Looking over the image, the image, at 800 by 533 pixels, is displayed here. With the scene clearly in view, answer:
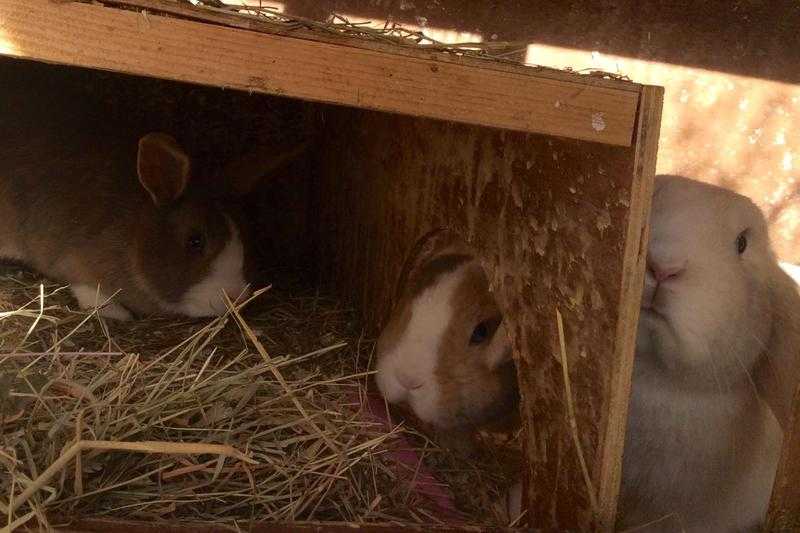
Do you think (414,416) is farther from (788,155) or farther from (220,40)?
(788,155)

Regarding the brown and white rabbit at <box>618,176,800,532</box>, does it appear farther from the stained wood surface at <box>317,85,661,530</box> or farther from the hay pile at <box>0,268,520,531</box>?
the hay pile at <box>0,268,520,531</box>

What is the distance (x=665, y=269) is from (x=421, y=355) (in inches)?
32.3

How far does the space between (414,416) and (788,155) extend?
2064mm

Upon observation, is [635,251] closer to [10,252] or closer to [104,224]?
[104,224]

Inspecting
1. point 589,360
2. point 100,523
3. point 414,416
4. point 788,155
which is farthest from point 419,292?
point 788,155

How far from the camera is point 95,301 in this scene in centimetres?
272

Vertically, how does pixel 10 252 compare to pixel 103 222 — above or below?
below

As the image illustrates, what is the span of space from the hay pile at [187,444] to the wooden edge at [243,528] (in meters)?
0.05

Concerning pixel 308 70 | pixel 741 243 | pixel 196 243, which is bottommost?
pixel 196 243

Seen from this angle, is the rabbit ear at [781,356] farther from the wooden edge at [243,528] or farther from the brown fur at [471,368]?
the wooden edge at [243,528]

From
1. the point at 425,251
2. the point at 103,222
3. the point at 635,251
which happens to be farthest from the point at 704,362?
the point at 103,222

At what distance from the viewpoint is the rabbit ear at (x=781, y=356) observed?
2062 millimetres

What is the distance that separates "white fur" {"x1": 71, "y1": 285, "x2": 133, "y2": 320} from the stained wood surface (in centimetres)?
116

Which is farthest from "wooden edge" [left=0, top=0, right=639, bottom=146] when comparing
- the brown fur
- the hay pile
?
the brown fur
